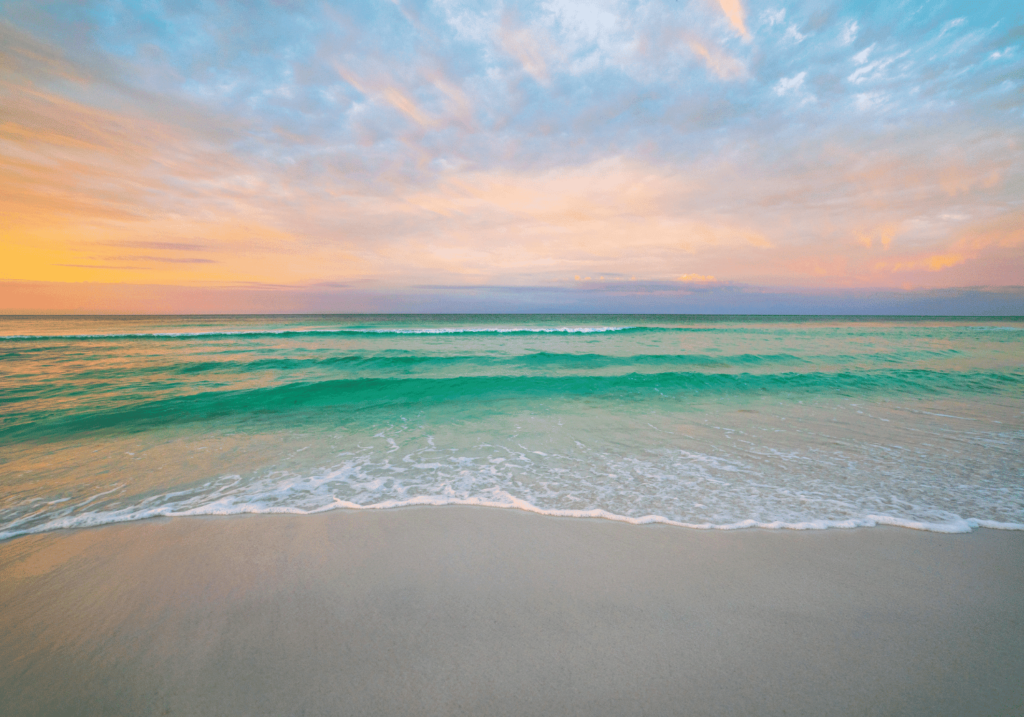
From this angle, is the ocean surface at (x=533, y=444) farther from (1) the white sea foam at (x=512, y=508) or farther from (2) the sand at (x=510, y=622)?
(2) the sand at (x=510, y=622)

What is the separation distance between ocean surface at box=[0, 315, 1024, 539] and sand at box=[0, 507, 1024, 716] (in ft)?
1.75

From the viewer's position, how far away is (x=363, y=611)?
2580 millimetres

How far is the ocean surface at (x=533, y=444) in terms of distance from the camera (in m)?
4.07

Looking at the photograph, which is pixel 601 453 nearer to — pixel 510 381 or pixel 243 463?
pixel 243 463

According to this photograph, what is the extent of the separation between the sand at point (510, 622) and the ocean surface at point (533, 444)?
1.75ft

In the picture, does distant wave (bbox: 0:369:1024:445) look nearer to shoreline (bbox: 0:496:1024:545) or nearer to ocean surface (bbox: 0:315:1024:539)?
ocean surface (bbox: 0:315:1024:539)

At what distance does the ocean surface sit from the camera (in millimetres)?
4074

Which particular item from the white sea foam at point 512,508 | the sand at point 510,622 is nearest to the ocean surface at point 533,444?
the white sea foam at point 512,508

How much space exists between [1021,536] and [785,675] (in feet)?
10.3

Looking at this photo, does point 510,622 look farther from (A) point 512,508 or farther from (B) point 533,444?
(B) point 533,444

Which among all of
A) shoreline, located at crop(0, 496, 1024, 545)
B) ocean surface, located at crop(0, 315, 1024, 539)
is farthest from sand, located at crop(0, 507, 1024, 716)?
ocean surface, located at crop(0, 315, 1024, 539)

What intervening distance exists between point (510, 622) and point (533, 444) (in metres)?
3.81

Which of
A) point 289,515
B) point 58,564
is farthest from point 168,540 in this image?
point 289,515

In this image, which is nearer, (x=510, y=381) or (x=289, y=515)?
(x=289, y=515)
